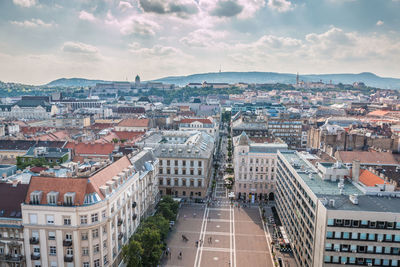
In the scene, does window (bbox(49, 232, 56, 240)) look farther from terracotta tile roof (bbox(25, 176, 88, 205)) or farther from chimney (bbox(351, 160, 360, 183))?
chimney (bbox(351, 160, 360, 183))

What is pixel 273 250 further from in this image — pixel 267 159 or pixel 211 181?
pixel 211 181

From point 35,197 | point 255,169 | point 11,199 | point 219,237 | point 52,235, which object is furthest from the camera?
point 255,169

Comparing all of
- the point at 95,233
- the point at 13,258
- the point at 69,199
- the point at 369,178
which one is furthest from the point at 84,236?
the point at 369,178

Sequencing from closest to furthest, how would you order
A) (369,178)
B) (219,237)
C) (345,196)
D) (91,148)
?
(345,196) < (369,178) < (219,237) < (91,148)

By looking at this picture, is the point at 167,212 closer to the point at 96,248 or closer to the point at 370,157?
the point at 96,248

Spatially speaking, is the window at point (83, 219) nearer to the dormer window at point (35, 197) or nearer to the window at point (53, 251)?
the window at point (53, 251)

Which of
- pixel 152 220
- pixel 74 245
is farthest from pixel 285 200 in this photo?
pixel 74 245

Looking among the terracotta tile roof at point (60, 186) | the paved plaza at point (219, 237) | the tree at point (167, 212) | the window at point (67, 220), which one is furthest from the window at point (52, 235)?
the tree at point (167, 212)
